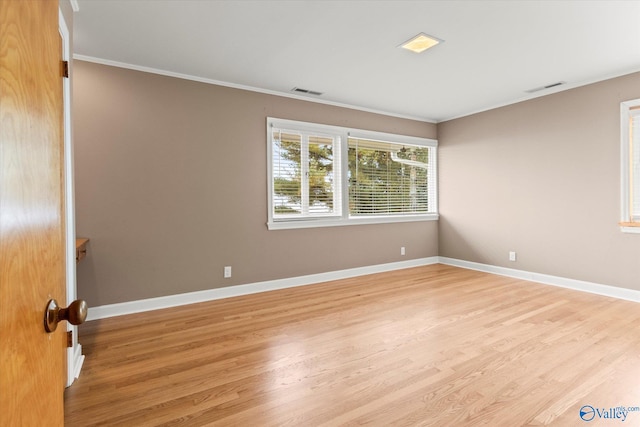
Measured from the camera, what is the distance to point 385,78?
3.78m

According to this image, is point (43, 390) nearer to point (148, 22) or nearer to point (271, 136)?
point (148, 22)

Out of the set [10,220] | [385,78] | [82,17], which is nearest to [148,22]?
[82,17]

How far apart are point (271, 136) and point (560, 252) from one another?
159 inches

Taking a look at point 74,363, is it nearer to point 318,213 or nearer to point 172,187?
point 172,187

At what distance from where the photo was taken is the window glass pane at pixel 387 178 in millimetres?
4938

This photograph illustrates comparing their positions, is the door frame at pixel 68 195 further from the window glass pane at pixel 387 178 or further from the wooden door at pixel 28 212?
the window glass pane at pixel 387 178

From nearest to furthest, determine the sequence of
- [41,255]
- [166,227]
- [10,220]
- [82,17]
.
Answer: [10,220] → [41,255] → [82,17] → [166,227]

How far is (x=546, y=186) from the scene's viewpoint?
4.32 meters

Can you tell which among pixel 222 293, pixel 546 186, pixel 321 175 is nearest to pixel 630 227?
pixel 546 186

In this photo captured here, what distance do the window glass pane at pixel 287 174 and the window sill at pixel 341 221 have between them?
144mm

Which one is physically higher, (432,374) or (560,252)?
(560,252)

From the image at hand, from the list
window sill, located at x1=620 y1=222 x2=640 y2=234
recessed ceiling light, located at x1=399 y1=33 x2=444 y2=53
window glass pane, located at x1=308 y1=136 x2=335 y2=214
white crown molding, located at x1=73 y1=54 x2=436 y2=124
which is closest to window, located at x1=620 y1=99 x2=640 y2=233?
window sill, located at x1=620 y1=222 x2=640 y2=234

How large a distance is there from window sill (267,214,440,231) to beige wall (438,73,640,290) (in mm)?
575

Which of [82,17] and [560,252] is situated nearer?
[82,17]
